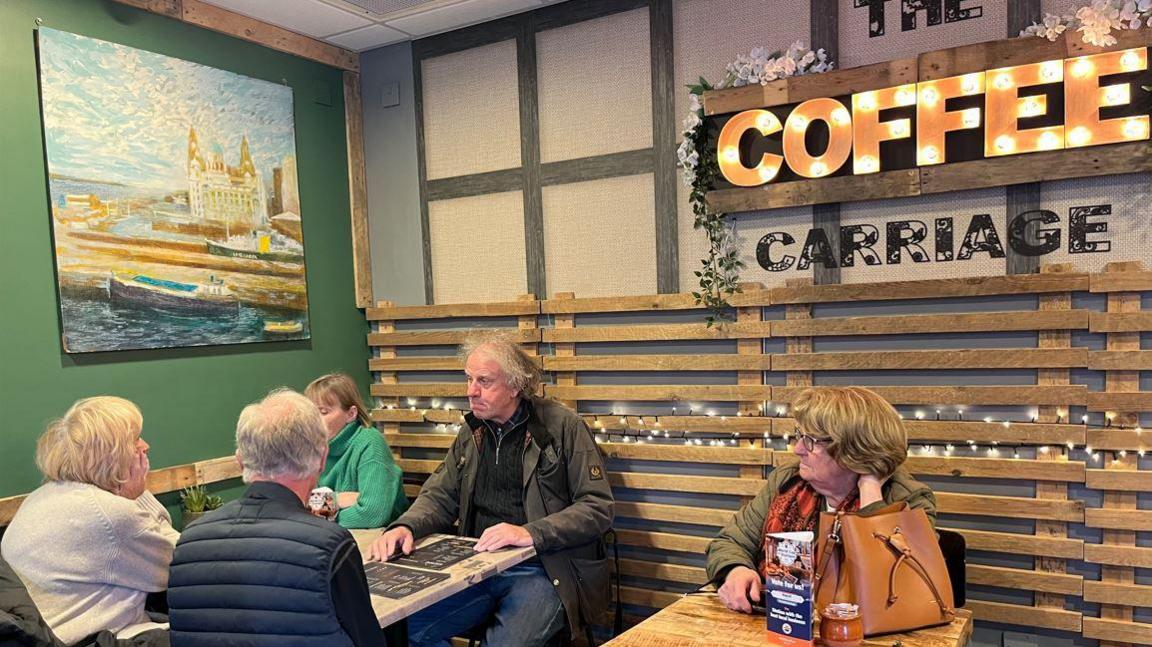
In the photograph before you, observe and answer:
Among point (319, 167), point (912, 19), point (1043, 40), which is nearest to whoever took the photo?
point (1043, 40)

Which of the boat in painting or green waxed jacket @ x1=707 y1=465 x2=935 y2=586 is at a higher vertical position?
the boat in painting

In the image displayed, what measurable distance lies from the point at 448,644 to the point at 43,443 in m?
1.61

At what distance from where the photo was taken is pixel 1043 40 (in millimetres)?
2838

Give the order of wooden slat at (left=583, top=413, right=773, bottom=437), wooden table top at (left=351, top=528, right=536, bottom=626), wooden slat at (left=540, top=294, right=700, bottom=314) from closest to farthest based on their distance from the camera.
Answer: wooden table top at (left=351, top=528, right=536, bottom=626)
wooden slat at (left=583, top=413, right=773, bottom=437)
wooden slat at (left=540, top=294, right=700, bottom=314)

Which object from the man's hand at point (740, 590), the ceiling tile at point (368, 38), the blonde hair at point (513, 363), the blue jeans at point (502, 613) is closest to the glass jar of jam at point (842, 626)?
the man's hand at point (740, 590)

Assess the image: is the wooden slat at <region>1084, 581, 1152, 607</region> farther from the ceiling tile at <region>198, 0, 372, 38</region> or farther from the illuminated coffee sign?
the ceiling tile at <region>198, 0, 372, 38</region>

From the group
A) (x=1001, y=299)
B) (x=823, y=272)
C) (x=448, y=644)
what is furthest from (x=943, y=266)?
(x=448, y=644)

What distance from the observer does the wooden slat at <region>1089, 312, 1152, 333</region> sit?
2.76m

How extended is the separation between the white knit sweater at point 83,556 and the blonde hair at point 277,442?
23.0 inches

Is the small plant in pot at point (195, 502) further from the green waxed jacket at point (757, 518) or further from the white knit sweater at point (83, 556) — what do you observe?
the green waxed jacket at point (757, 518)

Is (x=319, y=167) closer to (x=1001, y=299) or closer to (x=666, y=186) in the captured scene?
(x=666, y=186)

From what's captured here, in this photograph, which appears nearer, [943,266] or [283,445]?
[283,445]

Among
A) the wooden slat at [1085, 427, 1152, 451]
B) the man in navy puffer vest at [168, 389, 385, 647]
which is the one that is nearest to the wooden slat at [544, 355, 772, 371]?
the wooden slat at [1085, 427, 1152, 451]

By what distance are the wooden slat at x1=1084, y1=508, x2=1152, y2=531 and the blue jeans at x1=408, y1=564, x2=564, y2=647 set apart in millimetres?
1951
